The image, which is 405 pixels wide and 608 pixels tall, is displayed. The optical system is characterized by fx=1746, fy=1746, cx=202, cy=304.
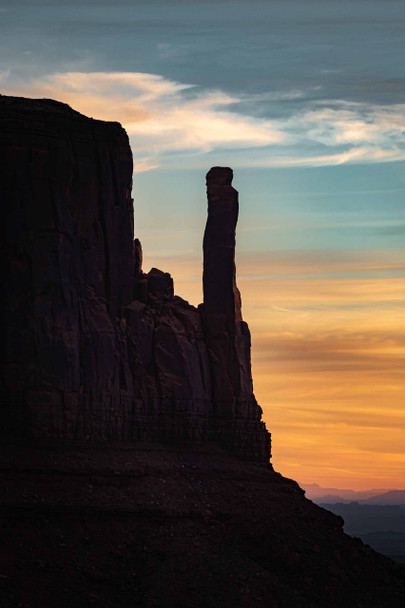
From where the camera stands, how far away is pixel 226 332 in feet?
423

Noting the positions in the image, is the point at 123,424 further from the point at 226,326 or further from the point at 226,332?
the point at 226,326

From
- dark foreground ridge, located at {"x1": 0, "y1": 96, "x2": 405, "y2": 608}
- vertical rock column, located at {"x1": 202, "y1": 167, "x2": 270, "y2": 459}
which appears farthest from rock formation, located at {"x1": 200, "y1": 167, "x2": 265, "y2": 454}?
dark foreground ridge, located at {"x1": 0, "y1": 96, "x2": 405, "y2": 608}

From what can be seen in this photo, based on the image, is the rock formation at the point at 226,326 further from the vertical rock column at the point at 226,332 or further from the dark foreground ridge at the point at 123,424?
the dark foreground ridge at the point at 123,424

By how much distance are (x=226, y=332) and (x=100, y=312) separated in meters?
12.6

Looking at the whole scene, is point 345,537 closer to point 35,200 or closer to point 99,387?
point 99,387

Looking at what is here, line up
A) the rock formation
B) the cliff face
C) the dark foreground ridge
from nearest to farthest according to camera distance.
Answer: the dark foreground ridge → the cliff face → the rock formation

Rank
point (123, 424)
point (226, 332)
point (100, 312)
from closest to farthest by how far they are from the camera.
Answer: point (123, 424) → point (100, 312) → point (226, 332)

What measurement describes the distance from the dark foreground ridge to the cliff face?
121mm

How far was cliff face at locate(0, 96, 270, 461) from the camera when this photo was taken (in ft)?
379

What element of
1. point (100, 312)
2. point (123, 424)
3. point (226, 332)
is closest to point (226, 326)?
point (226, 332)

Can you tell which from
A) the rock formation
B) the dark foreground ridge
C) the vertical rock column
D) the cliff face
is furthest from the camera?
the rock formation

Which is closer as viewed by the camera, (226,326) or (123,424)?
(123,424)

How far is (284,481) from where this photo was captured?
124250 mm

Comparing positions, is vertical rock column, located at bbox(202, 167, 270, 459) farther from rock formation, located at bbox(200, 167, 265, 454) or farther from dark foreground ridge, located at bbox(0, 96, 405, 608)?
dark foreground ridge, located at bbox(0, 96, 405, 608)
